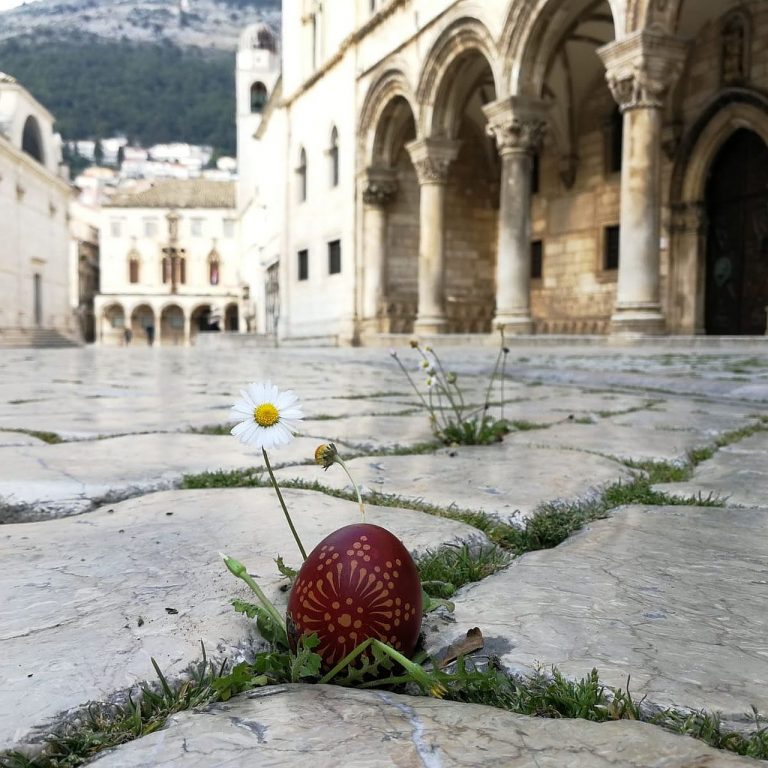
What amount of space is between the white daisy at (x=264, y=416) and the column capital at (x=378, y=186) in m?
15.2

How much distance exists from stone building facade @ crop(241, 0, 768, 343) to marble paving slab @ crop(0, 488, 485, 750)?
313 inches

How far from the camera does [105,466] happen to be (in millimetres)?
2039

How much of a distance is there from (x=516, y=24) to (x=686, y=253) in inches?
190

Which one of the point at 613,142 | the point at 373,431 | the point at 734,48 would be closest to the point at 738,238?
the point at 734,48

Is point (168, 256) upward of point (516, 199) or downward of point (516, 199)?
upward

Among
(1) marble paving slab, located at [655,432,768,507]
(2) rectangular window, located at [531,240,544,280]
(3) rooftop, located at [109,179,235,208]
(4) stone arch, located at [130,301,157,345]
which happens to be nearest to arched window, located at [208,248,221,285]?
(3) rooftop, located at [109,179,235,208]

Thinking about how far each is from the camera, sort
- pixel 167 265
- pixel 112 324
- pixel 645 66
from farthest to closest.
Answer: pixel 112 324, pixel 167 265, pixel 645 66

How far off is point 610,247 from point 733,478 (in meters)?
13.5

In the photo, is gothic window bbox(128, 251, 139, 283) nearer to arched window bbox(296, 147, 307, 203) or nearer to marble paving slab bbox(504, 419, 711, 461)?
Result: arched window bbox(296, 147, 307, 203)

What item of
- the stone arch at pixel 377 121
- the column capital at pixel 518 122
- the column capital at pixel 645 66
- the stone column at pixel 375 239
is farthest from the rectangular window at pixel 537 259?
the column capital at pixel 645 66

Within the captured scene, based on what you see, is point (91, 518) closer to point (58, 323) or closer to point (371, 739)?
point (371, 739)

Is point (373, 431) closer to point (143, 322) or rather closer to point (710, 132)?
point (710, 132)

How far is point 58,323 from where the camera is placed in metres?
30.4

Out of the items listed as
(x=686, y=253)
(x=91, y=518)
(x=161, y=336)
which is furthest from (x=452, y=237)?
(x=161, y=336)
